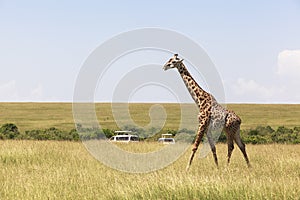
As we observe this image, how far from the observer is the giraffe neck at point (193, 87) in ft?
37.4

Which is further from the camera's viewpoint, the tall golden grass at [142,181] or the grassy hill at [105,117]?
the grassy hill at [105,117]

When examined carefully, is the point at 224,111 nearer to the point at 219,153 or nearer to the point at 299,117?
the point at 219,153

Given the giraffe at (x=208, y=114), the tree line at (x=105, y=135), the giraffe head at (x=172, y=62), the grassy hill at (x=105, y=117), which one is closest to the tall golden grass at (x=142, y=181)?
the giraffe at (x=208, y=114)

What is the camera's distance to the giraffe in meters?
11.0

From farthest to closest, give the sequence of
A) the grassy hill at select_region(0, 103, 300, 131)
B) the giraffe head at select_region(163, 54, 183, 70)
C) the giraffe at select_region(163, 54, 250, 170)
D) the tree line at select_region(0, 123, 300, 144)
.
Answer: the grassy hill at select_region(0, 103, 300, 131) < the tree line at select_region(0, 123, 300, 144) < the giraffe head at select_region(163, 54, 183, 70) < the giraffe at select_region(163, 54, 250, 170)

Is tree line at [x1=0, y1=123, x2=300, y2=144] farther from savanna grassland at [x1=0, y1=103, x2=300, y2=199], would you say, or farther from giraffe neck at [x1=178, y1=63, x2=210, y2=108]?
giraffe neck at [x1=178, y1=63, x2=210, y2=108]

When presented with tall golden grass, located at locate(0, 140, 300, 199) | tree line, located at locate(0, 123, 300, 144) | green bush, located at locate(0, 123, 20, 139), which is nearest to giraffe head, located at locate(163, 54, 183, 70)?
tall golden grass, located at locate(0, 140, 300, 199)

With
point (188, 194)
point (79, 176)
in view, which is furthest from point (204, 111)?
point (188, 194)

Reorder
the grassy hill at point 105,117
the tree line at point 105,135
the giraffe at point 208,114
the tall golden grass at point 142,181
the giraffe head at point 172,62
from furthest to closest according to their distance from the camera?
the grassy hill at point 105,117, the tree line at point 105,135, the giraffe head at point 172,62, the giraffe at point 208,114, the tall golden grass at point 142,181

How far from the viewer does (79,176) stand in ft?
32.2

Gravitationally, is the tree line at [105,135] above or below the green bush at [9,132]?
below

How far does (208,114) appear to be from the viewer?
1103cm

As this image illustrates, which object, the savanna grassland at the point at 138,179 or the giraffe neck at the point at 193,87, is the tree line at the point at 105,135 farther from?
the giraffe neck at the point at 193,87

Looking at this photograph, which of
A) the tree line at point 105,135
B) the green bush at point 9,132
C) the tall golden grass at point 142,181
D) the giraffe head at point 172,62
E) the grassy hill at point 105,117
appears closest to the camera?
the tall golden grass at point 142,181
